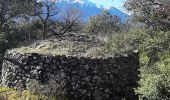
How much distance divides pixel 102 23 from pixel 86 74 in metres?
16.5

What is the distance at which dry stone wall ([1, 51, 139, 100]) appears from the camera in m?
17.1

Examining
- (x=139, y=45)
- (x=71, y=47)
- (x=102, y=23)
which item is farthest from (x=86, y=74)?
(x=102, y=23)

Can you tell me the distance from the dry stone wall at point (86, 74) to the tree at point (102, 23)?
1246 centimetres

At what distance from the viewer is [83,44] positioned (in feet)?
65.9

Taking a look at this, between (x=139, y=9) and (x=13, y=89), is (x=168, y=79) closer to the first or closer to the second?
(x=139, y=9)

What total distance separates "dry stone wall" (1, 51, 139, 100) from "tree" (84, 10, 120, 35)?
40.9 ft

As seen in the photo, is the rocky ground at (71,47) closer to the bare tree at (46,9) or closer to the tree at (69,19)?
the tree at (69,19)

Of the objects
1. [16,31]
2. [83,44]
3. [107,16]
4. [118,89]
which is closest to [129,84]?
[118,89]

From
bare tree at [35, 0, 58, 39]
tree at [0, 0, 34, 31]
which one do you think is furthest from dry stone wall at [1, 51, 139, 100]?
Result: bare tree at [35, 0, 58, 39]

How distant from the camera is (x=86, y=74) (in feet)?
56.2

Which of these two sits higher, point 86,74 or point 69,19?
point 69,19

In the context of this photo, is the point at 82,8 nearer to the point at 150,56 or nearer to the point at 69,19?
the point at 69,19

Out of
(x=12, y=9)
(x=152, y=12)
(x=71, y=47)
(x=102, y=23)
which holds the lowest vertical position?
(x=71, y=47)

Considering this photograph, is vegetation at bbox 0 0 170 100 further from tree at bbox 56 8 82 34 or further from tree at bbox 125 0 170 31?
tree at bbox 56 8 82 34
